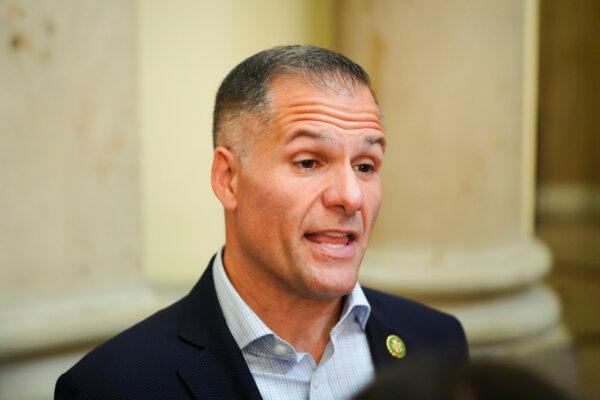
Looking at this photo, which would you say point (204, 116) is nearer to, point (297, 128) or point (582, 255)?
point (297, 128)

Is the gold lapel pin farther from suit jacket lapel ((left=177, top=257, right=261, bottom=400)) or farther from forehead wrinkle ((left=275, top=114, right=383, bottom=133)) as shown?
forehead wrinkle ((left=275, top=114, right=383, bottom=133))

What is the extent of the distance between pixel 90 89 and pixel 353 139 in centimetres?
143

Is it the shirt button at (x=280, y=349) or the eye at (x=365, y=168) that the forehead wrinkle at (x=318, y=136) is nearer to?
the eye at (x=365, y=168)

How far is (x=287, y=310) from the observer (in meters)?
2.23

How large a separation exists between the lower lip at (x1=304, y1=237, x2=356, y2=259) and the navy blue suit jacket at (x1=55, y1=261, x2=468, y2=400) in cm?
28

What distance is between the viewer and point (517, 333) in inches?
167

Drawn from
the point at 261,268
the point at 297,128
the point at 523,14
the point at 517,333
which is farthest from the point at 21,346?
the point at 523,14

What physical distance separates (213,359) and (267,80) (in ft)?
2.17

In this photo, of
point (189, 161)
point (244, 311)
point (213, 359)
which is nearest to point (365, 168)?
point (244, 311)

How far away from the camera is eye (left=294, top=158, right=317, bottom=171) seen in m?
2.15

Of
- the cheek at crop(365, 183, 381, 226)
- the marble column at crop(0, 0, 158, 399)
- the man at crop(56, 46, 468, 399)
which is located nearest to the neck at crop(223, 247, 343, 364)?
the man at crop(56, 46, 468, 399)

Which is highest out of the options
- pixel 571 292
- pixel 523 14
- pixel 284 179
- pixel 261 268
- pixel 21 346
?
pixel 523 14

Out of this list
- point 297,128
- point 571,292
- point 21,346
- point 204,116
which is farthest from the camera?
point 571,292

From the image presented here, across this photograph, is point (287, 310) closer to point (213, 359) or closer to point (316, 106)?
point (213, 359)
